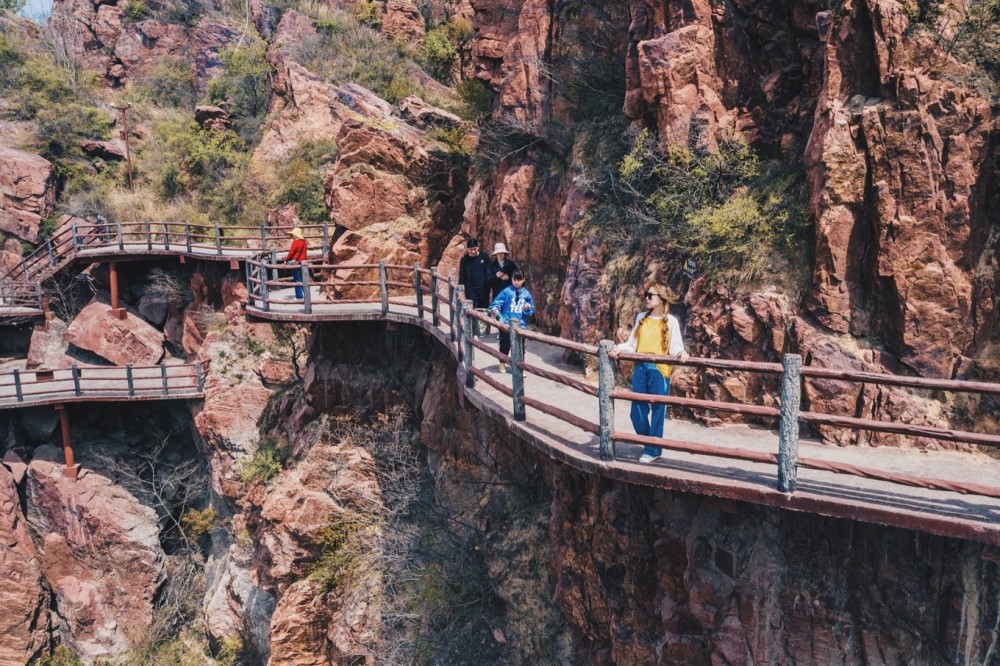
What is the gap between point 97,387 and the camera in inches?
822

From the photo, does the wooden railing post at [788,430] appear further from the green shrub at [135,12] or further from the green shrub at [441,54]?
the green shrub at [135,12]

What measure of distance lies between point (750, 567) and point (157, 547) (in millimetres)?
19034

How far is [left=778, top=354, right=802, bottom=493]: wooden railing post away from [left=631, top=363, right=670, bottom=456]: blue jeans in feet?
3.85

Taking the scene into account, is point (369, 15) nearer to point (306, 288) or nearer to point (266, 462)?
point (306, 288)

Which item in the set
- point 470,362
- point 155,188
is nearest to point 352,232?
point 470,362

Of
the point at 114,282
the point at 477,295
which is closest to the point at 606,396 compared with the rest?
the point at 477,295

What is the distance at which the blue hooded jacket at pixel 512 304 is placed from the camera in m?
9.70

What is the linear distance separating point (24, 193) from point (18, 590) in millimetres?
16566

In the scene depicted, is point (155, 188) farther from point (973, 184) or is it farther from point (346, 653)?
point (973, 184)

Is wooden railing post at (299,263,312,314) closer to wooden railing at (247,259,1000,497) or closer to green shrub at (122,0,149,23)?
wooden railing at (247,259,1000,497)

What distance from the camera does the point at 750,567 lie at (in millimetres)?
6434

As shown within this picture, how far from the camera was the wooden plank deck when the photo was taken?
15.4 feet

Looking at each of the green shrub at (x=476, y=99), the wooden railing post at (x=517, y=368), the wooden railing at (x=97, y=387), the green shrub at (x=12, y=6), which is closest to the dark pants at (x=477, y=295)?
the wooden railing post at (x=517, y=368)

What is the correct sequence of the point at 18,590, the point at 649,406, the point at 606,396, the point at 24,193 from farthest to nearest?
the point at 24,193, the point at 18,590, the point at 649,406, the point at 606,396
